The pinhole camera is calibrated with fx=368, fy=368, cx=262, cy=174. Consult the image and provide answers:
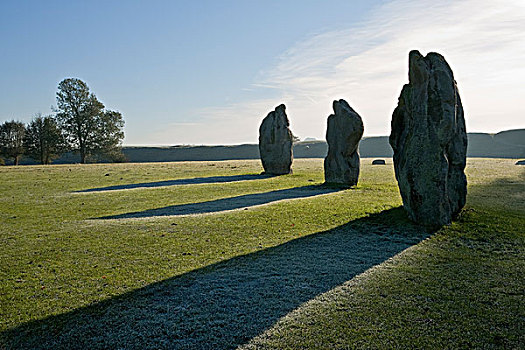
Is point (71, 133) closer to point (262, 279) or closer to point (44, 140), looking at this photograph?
point (44, 140)

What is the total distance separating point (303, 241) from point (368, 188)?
1138cm

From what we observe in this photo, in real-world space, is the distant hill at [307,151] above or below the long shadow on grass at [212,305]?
above

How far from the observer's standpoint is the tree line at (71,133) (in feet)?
171

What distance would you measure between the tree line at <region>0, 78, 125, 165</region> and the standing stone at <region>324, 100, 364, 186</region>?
42.9 meters

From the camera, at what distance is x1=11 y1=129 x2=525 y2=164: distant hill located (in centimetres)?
8775

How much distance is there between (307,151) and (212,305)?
10243cm

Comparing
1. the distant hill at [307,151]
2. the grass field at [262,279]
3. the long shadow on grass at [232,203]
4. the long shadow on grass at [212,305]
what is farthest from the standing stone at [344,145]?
the distant hill at [307,151]

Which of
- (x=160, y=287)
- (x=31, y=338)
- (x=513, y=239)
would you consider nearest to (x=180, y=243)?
(x=160, y=287)

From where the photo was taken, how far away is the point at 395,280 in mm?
7047

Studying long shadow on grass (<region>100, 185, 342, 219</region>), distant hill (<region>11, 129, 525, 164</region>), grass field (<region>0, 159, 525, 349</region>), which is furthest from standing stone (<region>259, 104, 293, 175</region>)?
distant hill (<region>11, 129, 525, 164</region>)

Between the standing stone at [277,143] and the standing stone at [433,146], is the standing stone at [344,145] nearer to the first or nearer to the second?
the standing stone at [277,143]

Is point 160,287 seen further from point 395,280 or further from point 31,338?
point 395,280

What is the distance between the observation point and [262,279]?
723 cm

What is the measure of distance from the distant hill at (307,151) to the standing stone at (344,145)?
6648cm
